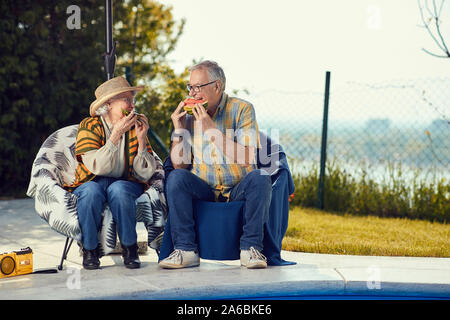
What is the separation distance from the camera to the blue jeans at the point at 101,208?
10.4 feet

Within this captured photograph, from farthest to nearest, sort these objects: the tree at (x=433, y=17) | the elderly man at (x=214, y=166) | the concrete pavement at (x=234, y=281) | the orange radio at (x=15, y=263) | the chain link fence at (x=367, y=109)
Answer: the chain link fence at (x=367, y=109) < the tree at (x=433, y=17) < the elderly man at (x=214, y=166) < the orange radio at (x=15, y=263) < the concrete pavement at (x=234, y=281)

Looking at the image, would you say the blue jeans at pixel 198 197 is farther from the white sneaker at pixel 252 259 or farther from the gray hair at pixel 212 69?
the gray hair at pixel 212 69

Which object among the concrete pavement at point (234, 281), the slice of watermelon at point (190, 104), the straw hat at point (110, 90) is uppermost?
the straw hat at point (110, 90)

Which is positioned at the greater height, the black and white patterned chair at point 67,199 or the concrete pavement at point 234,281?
the black and white patterned chair at point 67,199

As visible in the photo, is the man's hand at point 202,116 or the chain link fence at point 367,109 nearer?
the man's hand at point 202,116

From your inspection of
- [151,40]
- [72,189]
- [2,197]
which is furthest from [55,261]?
[151,40]

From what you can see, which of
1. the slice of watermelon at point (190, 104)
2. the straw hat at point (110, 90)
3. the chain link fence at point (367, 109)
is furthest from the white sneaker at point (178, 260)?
the chain link fence at point (367, 109)

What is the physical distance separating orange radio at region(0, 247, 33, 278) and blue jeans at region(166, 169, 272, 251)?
82cm

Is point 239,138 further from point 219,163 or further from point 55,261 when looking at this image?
point 55,261

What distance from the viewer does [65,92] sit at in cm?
682

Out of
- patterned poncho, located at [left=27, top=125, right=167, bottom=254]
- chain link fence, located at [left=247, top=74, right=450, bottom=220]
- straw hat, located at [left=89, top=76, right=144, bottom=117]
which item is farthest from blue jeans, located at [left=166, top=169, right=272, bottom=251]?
chain link fence, located at [left=247, top=74, right=450, bottom=220]

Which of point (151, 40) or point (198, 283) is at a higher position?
point (151, 40)

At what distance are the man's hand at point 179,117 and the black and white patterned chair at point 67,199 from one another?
0.42 m

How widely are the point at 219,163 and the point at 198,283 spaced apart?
2.49ft
